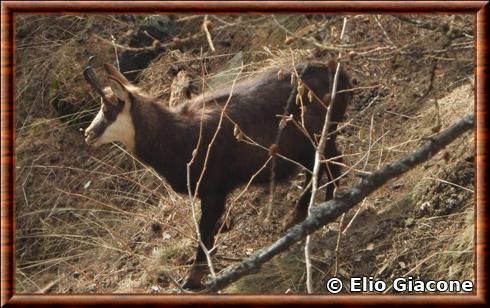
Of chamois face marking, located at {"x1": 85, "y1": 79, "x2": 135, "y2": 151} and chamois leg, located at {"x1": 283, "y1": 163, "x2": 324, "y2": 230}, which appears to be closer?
chamois face marking, located at {"x1": 85, "y1": 79, "x2": 135, "y2": 151}

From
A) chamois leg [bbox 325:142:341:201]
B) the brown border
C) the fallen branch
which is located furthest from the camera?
chamois leg [bbox 325:142:341:201]

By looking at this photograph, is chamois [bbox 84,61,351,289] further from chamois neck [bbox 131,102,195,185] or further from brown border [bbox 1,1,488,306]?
brown border [bbox 1,1,488,306]

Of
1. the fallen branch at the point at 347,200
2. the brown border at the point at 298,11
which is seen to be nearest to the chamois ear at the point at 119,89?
the brown border at the point at 298,11

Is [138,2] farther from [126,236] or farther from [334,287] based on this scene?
[126,236]

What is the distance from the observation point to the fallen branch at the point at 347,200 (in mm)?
6191

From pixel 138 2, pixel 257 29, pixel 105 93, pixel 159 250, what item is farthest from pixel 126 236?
pixel 138 2

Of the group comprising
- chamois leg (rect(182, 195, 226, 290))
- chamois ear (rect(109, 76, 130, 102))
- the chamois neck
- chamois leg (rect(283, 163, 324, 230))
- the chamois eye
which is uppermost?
chamois ear (rect(109, 76, 130, 102))

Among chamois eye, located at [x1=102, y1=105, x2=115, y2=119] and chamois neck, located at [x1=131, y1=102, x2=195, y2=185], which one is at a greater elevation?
chamois eye, located at [x1=102, y1=105, x2=115, y2=119]

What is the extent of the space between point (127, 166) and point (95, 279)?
1575 millimetres

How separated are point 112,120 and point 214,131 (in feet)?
2.58

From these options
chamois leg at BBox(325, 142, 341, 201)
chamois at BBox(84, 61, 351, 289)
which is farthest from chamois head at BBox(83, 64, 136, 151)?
chamois leg at BBox(325, 142, 341, 201)

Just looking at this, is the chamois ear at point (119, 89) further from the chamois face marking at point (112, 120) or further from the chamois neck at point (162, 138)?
the chamois neck at point (162, 138)

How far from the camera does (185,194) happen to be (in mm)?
7926

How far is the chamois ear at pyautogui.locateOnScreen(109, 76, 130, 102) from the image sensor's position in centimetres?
757
